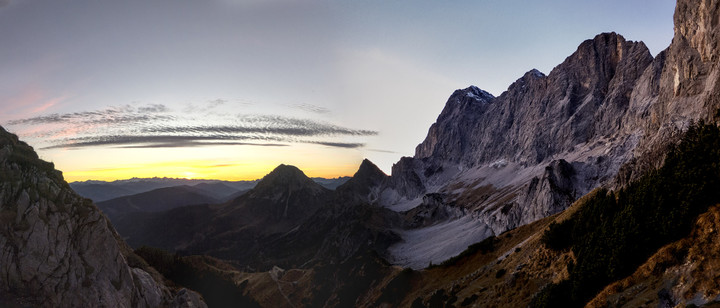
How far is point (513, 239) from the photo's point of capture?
2459 inches

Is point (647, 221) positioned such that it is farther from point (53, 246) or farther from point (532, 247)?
point (53, 246)

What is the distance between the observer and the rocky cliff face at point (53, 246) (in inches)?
1978

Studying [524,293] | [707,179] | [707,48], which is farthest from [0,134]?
[707,48]

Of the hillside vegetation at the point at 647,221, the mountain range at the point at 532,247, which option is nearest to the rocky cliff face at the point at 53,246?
the mountain range at the point at 532,247

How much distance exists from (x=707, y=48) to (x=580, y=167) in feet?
178

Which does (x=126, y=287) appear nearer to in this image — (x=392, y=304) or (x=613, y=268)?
(x=392, y=304)

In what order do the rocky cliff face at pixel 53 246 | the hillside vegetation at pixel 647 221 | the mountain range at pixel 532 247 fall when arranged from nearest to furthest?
the mountain range at pixel 532 247 < the hillside vegetation at pixel 647 221 < the rocky cliff face at pixel 53 246

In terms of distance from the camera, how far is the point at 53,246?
53.4 metres

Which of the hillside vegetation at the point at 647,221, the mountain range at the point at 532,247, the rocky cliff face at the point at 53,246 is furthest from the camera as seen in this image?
the rocky cliff face at the point at 53,246

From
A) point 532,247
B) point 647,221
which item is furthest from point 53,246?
point 647,221

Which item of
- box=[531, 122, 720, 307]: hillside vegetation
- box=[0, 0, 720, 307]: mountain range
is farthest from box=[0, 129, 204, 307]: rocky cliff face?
box=[531, 122, 720, 307]: hillside vegetation

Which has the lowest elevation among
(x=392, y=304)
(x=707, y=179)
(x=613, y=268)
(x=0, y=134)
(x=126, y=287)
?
(x=392, y=304)

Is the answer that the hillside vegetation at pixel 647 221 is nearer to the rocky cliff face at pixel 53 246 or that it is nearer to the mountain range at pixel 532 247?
the mountain range at pixel 532 247

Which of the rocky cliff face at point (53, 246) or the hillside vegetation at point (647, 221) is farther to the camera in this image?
the rocky cliff face at point (53, 246)
